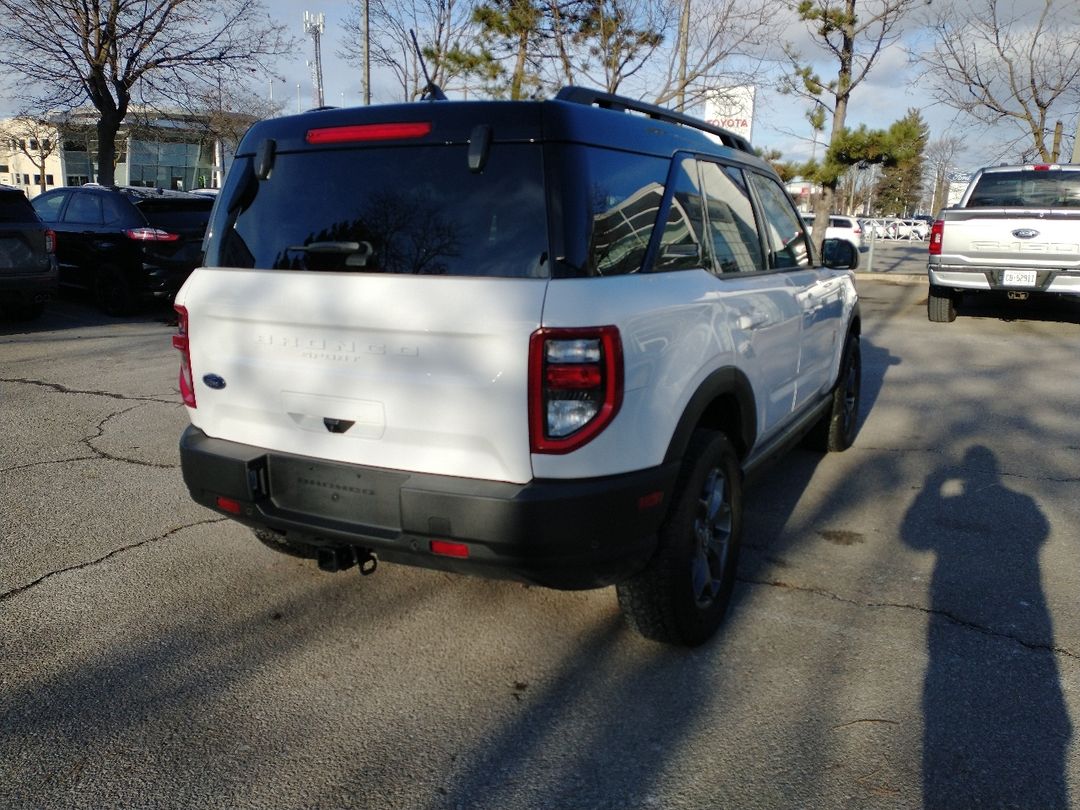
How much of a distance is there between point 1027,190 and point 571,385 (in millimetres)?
11659

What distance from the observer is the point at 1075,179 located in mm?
11523

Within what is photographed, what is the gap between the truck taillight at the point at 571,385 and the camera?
2.46 metres

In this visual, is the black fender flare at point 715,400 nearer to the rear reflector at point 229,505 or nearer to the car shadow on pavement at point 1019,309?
the rear reflector at point 229,505

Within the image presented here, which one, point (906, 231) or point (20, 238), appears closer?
point (20, 238)

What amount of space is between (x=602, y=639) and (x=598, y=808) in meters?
0.94

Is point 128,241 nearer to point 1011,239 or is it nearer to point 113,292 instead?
point 113,292

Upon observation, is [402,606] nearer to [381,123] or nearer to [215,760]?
[215,760]

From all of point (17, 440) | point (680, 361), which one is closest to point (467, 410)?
point (680, 361)

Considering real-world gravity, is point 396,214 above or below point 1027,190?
below

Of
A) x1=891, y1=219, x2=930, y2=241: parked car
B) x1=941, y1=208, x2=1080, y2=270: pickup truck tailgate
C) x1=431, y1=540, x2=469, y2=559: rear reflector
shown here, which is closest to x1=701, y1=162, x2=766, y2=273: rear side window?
x1=431, y1=540, x2=469, y2=559: rear reflector

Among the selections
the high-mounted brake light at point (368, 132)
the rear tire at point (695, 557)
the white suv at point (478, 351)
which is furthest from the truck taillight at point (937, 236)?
the high-mounted brake light at point (368, 132)

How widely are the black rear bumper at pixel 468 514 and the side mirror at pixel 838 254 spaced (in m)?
2.86

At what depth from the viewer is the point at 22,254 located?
32.3ft

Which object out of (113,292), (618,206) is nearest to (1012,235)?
(618,206)
